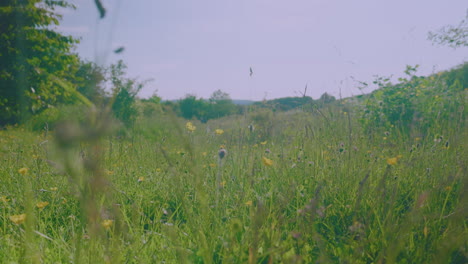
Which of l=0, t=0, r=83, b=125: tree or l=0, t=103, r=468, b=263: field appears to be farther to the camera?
l=0, t=0, r=83, b=125: tree

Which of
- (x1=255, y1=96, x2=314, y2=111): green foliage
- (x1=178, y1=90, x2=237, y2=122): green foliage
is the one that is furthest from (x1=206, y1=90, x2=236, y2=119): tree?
(x1=255, y1=96, x2=314, y2=111): green foliage

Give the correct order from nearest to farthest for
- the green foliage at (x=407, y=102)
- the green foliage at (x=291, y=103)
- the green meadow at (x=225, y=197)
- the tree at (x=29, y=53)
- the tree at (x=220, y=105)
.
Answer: the green meadow at (x=225, y=197) → the green foliage at (x=291, y=103) → the green foliage at (x=407, y=102) → the tree at (x=29, y=53) → the tree at (x=220, y=105)

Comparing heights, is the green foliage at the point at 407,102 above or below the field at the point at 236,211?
above

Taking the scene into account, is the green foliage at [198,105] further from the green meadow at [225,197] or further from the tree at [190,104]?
the green meadow at [225,197]

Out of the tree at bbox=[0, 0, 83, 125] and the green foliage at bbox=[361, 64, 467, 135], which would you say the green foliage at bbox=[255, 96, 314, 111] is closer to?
the green foliage at bbox=[361, 64, 467, 135]

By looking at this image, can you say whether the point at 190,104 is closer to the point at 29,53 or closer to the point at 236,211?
the point at 29,53

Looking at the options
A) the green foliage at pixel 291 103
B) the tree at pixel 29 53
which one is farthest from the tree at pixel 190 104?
the green foliage at pixel 291 103

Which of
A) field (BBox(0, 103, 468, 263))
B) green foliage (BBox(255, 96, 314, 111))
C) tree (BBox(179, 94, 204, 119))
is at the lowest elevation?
field (BBox(0, 103, 468, 263))

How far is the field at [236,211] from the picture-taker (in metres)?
0.80

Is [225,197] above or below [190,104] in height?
below

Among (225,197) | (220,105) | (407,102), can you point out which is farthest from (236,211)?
(220,105)

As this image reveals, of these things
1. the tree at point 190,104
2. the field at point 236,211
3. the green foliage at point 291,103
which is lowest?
the field at point 236,211

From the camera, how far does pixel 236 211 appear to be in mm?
1472

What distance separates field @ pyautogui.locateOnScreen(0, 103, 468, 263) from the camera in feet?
2.63
